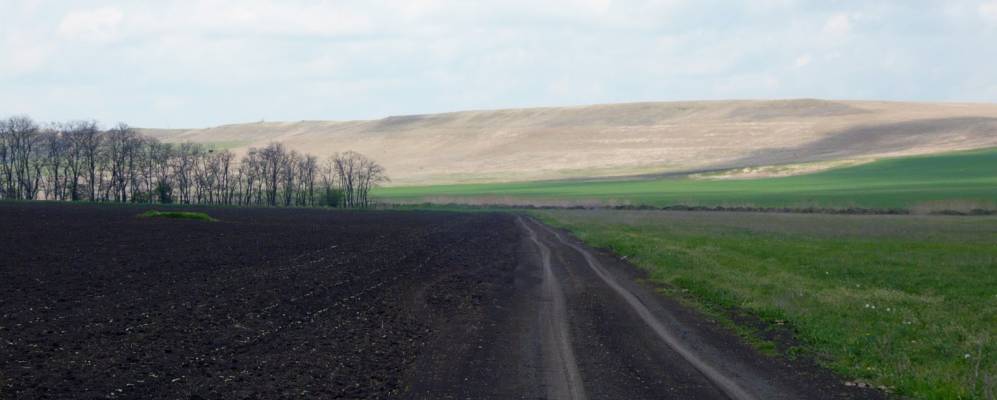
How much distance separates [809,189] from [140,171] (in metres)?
77.3

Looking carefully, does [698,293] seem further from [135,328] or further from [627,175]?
[627,175]

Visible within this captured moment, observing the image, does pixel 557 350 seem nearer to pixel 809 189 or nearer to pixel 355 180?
pixel 809 189

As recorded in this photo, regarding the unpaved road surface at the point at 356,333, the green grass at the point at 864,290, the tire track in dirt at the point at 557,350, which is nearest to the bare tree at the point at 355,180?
the green grass at the point at 864,290

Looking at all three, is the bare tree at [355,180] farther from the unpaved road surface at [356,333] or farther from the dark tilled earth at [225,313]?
the unpaved road surface at [356,333]

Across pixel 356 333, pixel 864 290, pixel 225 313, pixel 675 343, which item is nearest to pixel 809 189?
pixel 864 290

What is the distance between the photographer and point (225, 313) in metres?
16.3

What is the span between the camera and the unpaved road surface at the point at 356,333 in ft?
34.7

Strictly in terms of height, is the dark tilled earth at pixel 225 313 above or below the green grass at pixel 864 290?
above

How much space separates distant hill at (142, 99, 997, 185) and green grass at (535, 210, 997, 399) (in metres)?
84.8

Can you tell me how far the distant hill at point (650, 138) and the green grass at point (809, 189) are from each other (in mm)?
10519

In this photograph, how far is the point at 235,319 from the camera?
15.6m

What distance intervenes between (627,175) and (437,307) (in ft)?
347

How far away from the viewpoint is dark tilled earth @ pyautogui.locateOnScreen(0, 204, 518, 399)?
10.7m

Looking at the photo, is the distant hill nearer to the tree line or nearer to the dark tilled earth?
the tree line
